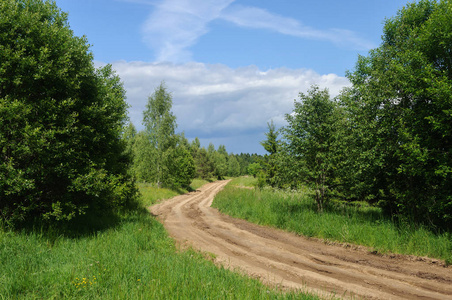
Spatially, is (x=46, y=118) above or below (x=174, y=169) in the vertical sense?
above

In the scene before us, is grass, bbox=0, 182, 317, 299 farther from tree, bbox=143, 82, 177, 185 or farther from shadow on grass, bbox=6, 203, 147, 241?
tree, bbox=143, 82, 177, 185

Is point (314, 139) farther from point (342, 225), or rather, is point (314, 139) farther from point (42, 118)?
point (42, 118)

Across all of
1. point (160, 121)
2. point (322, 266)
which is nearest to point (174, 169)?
point (160, 121)

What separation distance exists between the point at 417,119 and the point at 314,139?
505cm

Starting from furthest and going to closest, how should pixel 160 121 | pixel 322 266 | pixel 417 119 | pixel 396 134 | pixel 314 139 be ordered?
pixel 160 121
pixel 314 139
pixel 396 134
pixel 417 119
pixel 322 266

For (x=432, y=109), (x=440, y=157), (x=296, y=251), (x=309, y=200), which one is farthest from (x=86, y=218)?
(x=432, y=109)

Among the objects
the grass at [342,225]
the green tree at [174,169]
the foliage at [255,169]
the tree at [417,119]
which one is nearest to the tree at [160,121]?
the green tree at [174,169]

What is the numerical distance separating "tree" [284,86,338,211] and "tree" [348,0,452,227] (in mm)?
1782

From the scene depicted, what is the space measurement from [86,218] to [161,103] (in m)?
29.0

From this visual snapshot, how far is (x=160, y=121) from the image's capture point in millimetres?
39594

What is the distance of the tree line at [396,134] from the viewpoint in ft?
38.5

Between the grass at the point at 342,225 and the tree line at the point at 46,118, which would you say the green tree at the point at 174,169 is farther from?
the tree line at the point at 46,118

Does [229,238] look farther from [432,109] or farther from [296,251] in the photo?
[432,109]

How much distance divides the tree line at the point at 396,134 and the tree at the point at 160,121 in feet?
83.9
